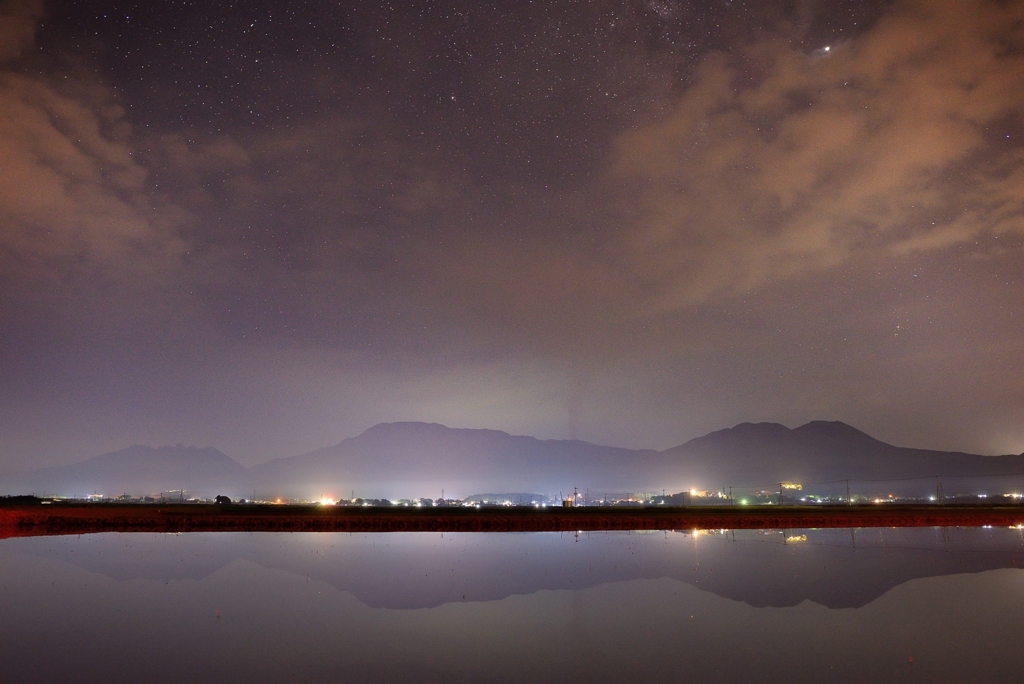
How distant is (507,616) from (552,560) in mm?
12803

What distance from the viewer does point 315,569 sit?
24.6 meters

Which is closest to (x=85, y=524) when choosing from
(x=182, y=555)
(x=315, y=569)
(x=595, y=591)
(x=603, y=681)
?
(x=182, y=555)

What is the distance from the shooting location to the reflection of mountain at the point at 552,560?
2061cm

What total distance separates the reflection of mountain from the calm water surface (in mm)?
200

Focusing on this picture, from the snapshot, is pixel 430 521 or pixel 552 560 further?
pixel 430 521

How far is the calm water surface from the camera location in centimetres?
1198

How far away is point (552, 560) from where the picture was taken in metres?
28.7

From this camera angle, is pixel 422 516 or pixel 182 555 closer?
pixel 182 555

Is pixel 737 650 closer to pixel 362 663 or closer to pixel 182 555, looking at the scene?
pixel 362 663

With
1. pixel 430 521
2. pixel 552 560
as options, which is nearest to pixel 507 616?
pixel 552 560

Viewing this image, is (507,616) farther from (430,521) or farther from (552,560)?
(430,521)

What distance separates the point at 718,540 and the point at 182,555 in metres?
31.2

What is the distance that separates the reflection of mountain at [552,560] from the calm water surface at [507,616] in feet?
0.66

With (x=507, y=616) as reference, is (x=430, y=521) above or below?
below
